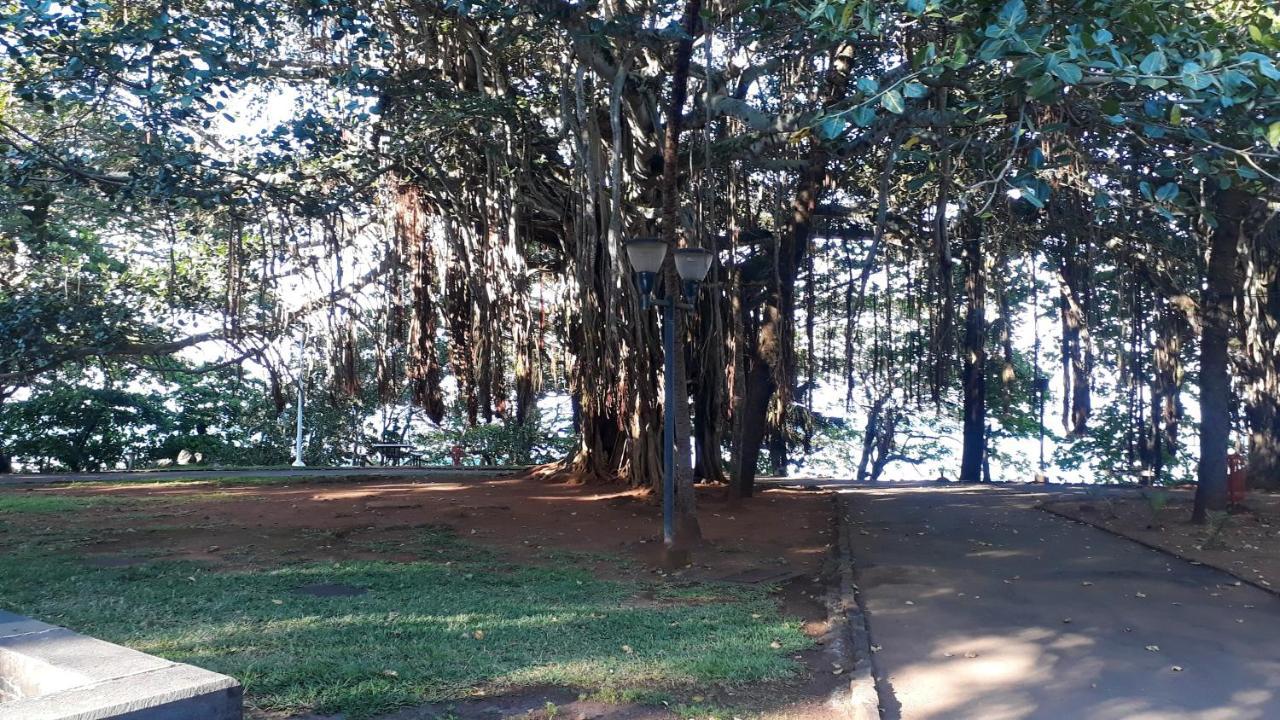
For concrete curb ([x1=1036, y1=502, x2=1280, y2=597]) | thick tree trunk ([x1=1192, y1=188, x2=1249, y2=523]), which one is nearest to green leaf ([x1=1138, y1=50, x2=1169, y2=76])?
concrete curb ([x1=1036, y1=502, x2=1280, y2=597])

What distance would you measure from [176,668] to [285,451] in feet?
76.2

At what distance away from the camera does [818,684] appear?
542 centimetres

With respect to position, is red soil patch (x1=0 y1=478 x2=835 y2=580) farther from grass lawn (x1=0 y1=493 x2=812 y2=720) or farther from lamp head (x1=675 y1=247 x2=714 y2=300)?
lamp head (x1=675 y1=247 x2=714 y2=300)

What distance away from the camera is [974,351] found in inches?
701

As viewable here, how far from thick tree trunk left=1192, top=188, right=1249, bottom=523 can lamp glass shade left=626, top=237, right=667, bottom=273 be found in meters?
6.81

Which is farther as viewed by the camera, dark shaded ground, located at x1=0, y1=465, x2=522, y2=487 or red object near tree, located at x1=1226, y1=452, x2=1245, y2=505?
dark shaded ground, located at x1=0, y1=465, x2=522, y2=487

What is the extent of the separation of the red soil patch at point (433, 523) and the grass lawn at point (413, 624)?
55 cm

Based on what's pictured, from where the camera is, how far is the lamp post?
8.76 m

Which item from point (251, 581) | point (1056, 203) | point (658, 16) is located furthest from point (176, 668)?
point (1056, 203)

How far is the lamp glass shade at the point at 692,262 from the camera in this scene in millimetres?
9055

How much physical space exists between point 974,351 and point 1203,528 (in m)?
7.01

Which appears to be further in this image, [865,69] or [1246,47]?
[865,69]

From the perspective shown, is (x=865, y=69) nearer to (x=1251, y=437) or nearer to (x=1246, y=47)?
(x=1246, y=47)

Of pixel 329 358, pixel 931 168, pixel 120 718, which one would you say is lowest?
pixel 120 718
